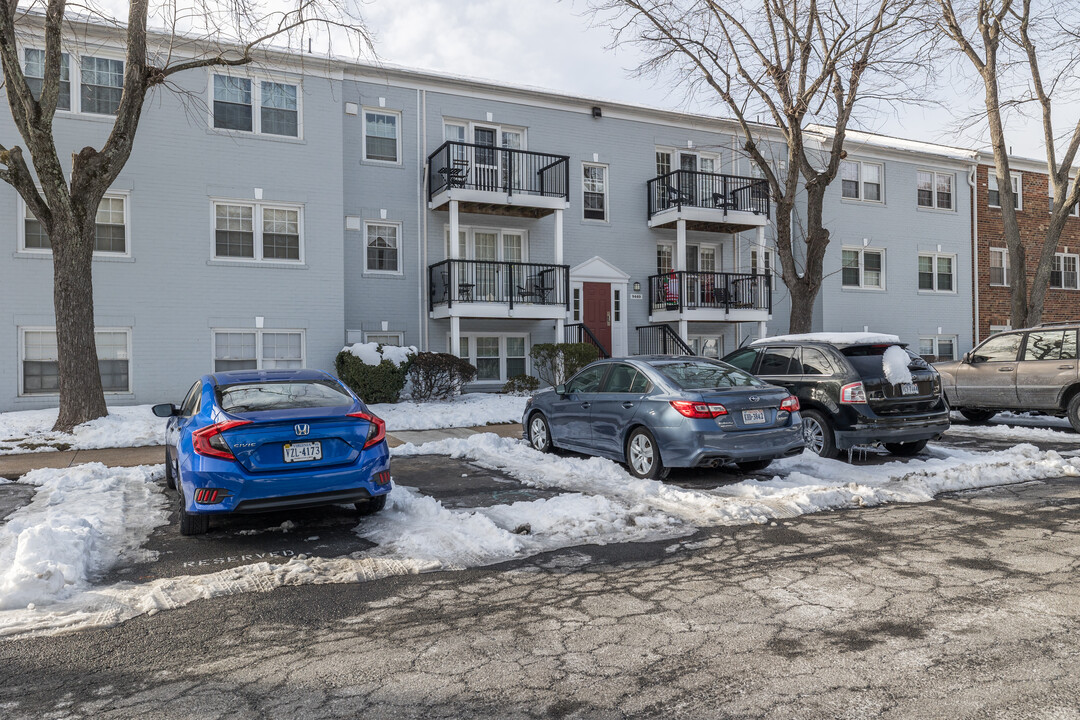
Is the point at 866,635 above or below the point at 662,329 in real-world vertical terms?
below

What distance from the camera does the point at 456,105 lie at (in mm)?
21047

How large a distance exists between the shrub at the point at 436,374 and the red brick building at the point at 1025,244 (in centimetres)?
2092

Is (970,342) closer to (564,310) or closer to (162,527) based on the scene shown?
(564,310)

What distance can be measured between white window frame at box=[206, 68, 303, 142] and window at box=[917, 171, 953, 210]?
2127cm

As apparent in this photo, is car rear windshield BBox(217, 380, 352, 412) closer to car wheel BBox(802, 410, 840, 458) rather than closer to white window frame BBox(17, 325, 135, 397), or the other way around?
car wheel BBox(802, 410, 840, 458)

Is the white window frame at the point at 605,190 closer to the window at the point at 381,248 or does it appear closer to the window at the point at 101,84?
the window at the point at 381,248

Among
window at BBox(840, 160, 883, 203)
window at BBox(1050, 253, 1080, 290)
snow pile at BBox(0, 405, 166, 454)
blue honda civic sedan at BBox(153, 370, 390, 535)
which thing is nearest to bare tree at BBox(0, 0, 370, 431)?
snow pile at BBox(0, 405, 166, 454)

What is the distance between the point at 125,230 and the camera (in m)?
17.1

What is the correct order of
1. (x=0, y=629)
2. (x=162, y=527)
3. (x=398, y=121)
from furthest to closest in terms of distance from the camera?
(x=398, y=121), (x=162, y=527), (x=0, y=629)

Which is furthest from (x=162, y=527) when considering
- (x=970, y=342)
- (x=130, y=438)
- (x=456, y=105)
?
(x=970, y=342)

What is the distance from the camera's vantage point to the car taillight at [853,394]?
31.1 ft

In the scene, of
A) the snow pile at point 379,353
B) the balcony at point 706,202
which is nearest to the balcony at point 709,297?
the balcony at point 706,202

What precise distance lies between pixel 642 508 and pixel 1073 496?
440 cm

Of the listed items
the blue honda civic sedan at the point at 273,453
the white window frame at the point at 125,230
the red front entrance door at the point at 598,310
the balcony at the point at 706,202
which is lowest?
the blue honda civic sedan at the point at 273,453
